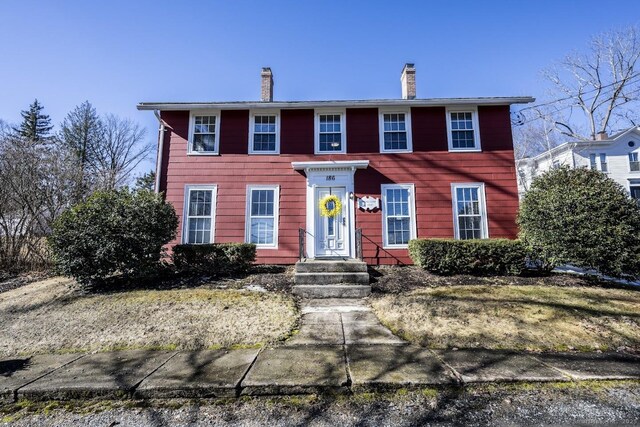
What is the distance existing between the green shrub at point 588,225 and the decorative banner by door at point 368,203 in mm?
3861

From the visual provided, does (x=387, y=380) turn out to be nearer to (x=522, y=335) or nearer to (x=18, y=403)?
(x=522, y=335)

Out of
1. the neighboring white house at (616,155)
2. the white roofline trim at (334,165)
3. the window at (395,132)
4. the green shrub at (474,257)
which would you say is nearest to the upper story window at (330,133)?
the white roofline trim at (334,165)

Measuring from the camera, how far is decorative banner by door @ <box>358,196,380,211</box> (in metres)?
9.37

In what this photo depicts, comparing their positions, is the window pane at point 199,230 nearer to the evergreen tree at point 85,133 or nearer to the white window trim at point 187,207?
the white window trim at point 187,207

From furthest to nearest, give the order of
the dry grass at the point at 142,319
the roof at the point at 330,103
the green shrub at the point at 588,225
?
the roof at the point at 330,103
the green shrub at the point at 588,225
the dry grass at the point at 142,319

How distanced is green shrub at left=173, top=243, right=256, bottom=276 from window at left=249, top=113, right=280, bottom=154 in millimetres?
3334

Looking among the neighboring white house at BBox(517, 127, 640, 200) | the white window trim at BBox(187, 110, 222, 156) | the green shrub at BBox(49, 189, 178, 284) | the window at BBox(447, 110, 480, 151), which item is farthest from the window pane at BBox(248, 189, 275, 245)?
the neighboring white house at BBox(517, 127, 640, 200)

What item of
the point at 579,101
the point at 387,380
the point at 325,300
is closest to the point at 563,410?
the point at 387,380

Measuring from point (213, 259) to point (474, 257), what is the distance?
6544 mm

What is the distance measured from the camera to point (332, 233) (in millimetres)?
9336

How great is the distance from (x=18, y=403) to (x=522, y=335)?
5.41 meters

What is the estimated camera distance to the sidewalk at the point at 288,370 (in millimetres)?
2742

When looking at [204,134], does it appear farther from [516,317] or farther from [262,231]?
[516,317]

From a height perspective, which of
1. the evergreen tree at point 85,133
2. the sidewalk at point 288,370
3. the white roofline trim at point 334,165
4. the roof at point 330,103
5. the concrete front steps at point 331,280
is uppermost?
the evergreen tree at point 85,133
